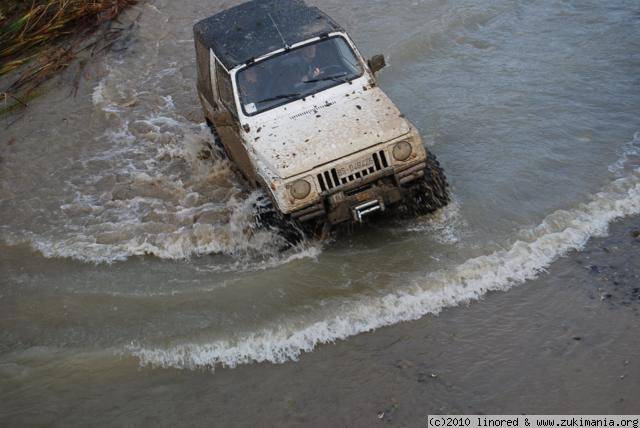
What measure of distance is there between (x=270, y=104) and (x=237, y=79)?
0.50 meters

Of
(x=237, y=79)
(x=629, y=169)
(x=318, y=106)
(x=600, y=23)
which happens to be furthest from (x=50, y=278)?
(x=600, y=23)

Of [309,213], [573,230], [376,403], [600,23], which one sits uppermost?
[309,213]

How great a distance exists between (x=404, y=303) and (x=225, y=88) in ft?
10.1

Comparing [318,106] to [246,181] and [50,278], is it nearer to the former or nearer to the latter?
[246,181]

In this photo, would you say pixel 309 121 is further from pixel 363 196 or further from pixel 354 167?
pixel 363 196

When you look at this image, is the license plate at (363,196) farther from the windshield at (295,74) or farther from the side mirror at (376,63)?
the side mirror at (376,63)

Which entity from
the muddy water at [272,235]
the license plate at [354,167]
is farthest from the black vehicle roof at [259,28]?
the license plate at [354,167]

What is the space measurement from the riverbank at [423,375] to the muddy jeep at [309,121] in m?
1.29

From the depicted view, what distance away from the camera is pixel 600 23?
11.7 meters

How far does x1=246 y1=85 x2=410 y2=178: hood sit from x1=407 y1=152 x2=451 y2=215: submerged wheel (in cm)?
67

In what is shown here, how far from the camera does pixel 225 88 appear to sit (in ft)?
26.3

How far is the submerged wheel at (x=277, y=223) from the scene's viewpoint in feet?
23.4

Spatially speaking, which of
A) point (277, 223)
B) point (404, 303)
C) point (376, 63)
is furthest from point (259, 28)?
point (404, 303)

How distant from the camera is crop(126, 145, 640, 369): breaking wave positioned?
642cm
